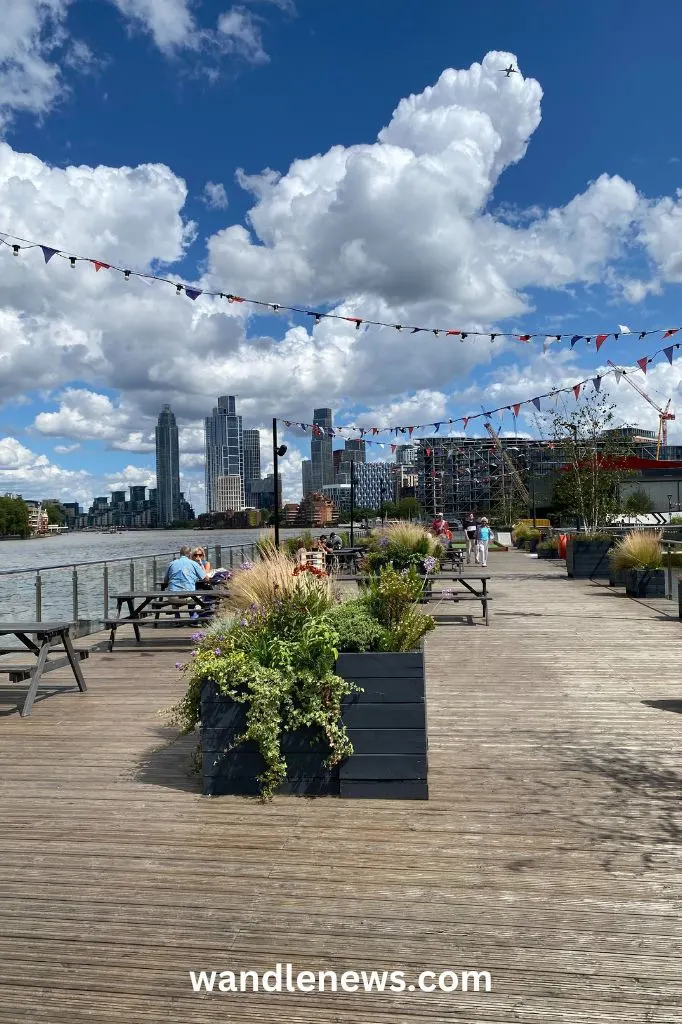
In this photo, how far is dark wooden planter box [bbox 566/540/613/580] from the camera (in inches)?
707

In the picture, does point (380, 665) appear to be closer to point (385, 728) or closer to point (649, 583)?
point (385, 728)

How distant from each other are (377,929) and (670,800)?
195 centimetres

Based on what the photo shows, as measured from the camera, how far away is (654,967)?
2.60 m

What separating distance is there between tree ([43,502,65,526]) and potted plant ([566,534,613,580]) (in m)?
Answer: 143

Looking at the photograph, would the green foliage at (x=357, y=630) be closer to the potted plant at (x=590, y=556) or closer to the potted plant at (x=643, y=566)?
the potted plant at (x=643, y=566)

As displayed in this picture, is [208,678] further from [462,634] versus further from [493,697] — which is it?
[462,634]

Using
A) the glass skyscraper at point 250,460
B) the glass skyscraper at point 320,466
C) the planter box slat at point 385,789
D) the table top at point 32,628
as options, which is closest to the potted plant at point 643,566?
the table top at point 32,628

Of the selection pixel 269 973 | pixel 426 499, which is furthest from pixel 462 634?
pixel 426 499

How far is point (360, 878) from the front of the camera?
328 cm

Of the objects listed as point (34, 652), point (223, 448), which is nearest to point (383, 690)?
point (34, 652)

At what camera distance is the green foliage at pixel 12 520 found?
347 feet

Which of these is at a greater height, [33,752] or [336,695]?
[336,695]

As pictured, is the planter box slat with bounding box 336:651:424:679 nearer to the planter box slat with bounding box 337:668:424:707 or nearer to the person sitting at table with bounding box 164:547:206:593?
the planter box slat with bounding box 337:668:424:707

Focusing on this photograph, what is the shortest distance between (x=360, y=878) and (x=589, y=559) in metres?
15.8
